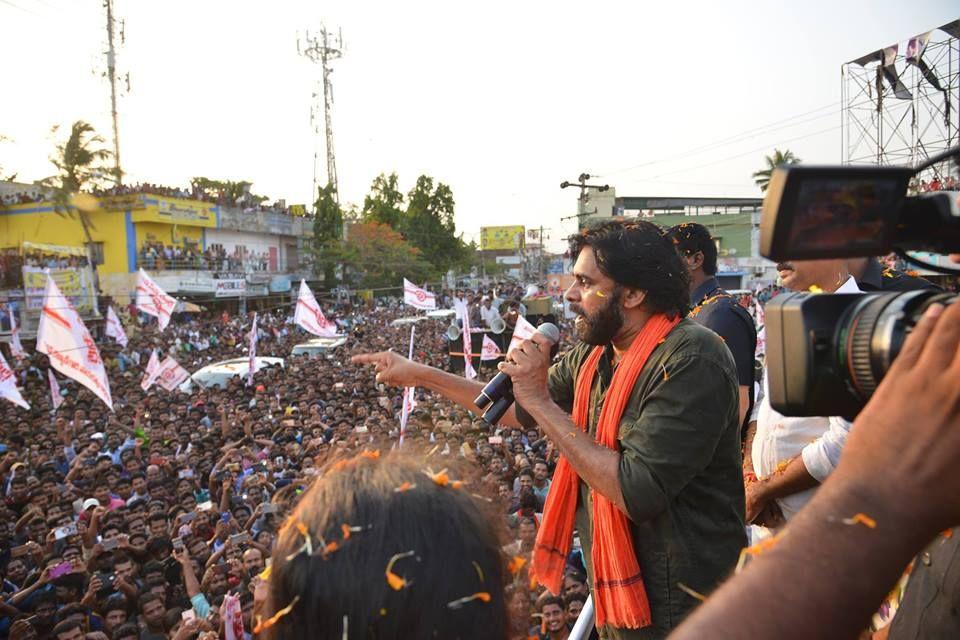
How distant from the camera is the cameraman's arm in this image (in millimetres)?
629

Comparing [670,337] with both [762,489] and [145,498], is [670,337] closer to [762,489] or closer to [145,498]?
[762,489]

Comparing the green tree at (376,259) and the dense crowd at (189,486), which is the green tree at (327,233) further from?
the dense crowd at (189,486)

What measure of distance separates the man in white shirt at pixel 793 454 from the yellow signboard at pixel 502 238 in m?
85.9

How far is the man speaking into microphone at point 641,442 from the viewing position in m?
1.74

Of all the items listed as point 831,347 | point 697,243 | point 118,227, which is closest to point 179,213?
point 118,227

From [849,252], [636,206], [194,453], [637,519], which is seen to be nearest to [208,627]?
[637,519]

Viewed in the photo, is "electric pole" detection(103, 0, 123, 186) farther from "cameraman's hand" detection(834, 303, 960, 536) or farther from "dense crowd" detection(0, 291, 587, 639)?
"cameraman's hand" detection(834, 303, 960, 536)

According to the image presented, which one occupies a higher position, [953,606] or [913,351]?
[913,351]

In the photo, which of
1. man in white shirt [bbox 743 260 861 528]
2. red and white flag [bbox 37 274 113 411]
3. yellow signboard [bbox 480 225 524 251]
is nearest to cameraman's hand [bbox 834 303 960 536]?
man in white shirt [bbox 743 260 861 528]

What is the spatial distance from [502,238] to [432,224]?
42.2m

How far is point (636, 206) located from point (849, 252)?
51.7m

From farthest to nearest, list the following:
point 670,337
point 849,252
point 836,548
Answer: point 670,337, point 849,252, point 836,548

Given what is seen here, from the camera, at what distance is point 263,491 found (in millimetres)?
7027

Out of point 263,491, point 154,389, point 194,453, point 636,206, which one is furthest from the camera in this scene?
point 636,206
